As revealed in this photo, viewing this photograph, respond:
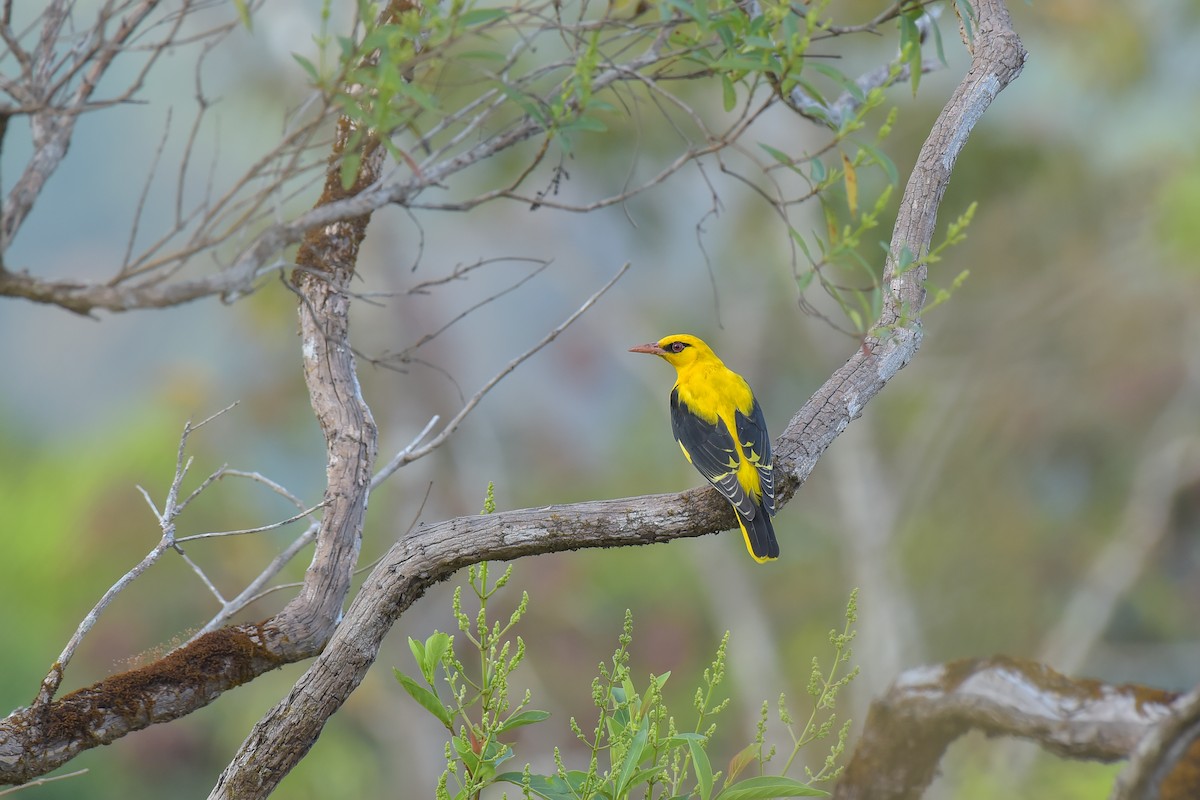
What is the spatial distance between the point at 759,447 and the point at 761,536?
199mm

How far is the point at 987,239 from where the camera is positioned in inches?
480

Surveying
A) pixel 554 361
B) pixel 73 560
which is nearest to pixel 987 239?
pixel 554 361

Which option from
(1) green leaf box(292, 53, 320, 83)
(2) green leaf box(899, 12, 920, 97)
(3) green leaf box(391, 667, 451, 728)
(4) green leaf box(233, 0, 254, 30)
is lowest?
(3) green leaf box(391, 667, 451, 728)

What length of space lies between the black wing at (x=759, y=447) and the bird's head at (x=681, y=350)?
1.62 feet

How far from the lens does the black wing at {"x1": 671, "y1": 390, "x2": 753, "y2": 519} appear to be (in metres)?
2.41

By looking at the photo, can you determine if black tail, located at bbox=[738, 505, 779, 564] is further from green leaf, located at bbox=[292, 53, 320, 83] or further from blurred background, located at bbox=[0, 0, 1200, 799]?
blurred background, located at bbox=[0, 0, 1200, 799]

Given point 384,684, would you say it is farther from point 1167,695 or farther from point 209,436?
point 1167,695

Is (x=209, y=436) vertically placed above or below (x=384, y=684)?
above

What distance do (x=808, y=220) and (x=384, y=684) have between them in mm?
6037

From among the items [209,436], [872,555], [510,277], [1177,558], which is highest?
[510,277]

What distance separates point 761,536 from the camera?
109 inches

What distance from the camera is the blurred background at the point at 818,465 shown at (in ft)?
37.2

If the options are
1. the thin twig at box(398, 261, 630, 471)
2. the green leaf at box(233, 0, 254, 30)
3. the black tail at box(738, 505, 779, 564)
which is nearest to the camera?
the green leaf at box(233, 0, 254, 30)

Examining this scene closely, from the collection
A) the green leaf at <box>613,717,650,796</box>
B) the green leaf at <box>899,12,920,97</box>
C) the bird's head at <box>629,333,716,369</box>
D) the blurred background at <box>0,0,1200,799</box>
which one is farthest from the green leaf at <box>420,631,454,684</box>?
the blurred background at <box>0,0,1200,799</box>
